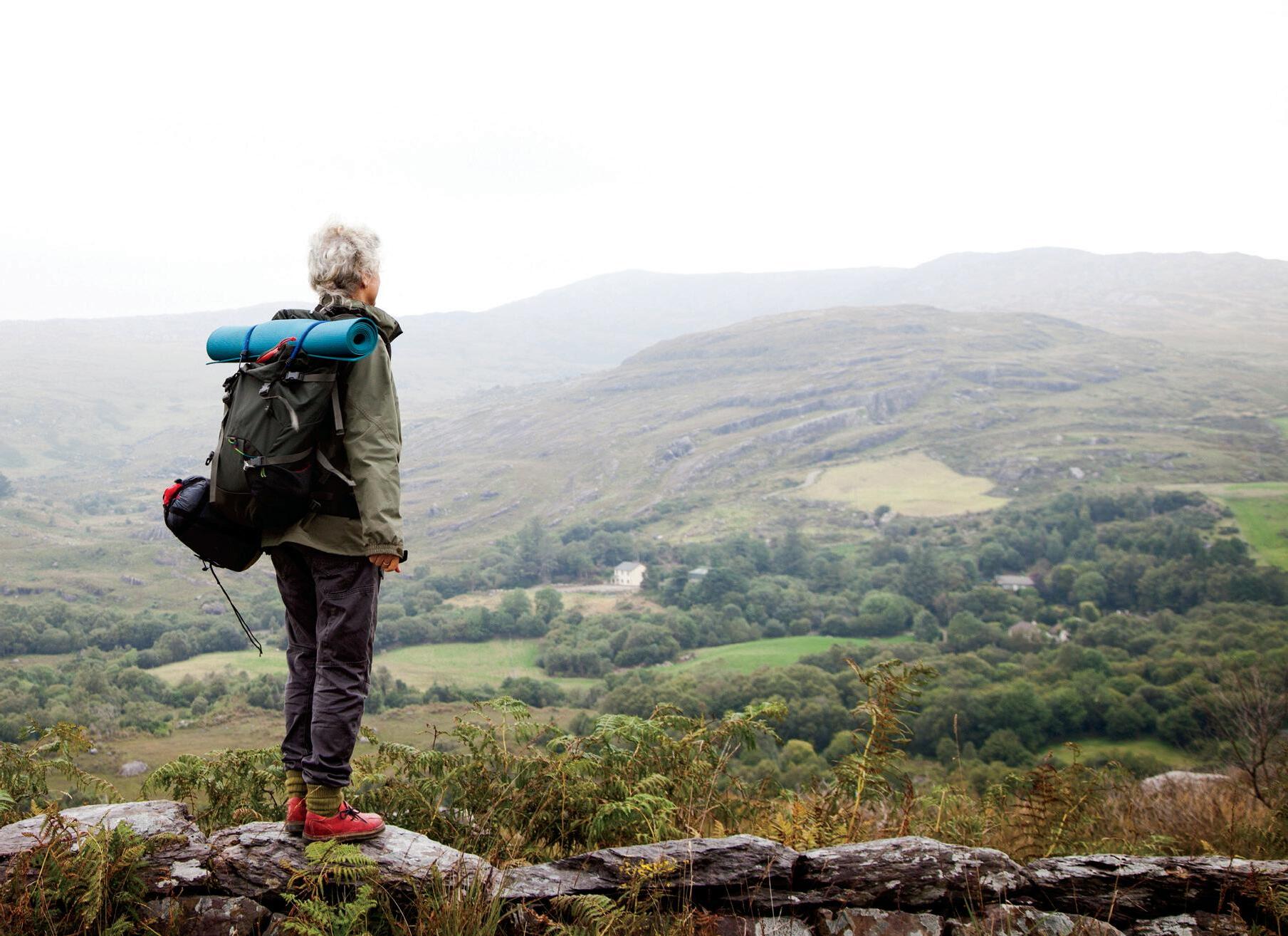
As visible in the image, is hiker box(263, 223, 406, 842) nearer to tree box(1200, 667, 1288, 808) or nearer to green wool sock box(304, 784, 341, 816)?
green wool sock box(304, 784, 341, 816)

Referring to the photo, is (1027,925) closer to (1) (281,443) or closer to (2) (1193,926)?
(2) (1193,926)

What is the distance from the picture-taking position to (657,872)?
10.4 feet

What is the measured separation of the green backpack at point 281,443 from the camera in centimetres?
306

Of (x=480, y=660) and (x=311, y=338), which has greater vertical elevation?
(x=311, y=338)

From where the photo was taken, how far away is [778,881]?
3.38 metres

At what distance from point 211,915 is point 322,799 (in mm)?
504

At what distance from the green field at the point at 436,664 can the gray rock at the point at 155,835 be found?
163 feet

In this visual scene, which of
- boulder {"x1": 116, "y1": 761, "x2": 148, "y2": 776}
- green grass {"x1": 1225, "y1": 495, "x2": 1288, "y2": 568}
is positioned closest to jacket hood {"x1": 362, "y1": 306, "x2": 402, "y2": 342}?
boulder {"x1": 116, "y1": 761, "x2": 148, "y2": 776}

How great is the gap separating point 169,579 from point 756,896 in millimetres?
108870

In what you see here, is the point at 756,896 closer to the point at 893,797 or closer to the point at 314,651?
the point at 314,651

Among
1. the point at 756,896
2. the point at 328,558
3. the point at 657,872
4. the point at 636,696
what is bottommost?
the point at 636,696

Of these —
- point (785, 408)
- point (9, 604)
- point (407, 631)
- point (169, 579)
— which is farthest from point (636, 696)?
point (785, 408)

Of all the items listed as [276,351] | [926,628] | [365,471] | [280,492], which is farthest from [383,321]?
[926,628]

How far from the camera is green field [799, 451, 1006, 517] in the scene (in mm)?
123125
